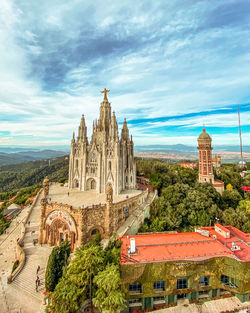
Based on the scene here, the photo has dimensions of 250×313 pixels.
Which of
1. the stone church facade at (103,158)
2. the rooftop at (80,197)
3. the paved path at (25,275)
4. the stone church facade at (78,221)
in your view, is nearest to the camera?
the paved path at (25,275)

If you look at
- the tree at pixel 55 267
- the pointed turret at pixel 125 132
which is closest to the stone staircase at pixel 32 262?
the tree at pixel 55 267

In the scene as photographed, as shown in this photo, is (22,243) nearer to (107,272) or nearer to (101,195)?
(101,195)

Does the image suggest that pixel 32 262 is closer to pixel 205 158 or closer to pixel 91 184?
pixel 91 184

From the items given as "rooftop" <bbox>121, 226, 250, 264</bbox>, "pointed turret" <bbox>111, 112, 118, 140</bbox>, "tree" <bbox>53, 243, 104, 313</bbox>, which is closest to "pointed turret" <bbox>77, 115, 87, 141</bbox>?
"pointed turret" <bbox>111, 112, 118, 140</bbox>

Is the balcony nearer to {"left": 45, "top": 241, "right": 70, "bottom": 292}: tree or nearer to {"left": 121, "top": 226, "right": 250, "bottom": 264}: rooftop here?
{"left": 121, "top": 226, "right": 250, "bottom": 264}: rooftop

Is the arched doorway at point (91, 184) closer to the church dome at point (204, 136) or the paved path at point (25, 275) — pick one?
the paved path at point (25, 275)

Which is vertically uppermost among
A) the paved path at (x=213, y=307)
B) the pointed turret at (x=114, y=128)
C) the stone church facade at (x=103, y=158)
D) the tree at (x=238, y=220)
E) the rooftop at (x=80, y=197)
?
the pointed turret at (x=114, y=128)

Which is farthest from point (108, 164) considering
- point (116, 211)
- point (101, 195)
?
point (116, 211)
